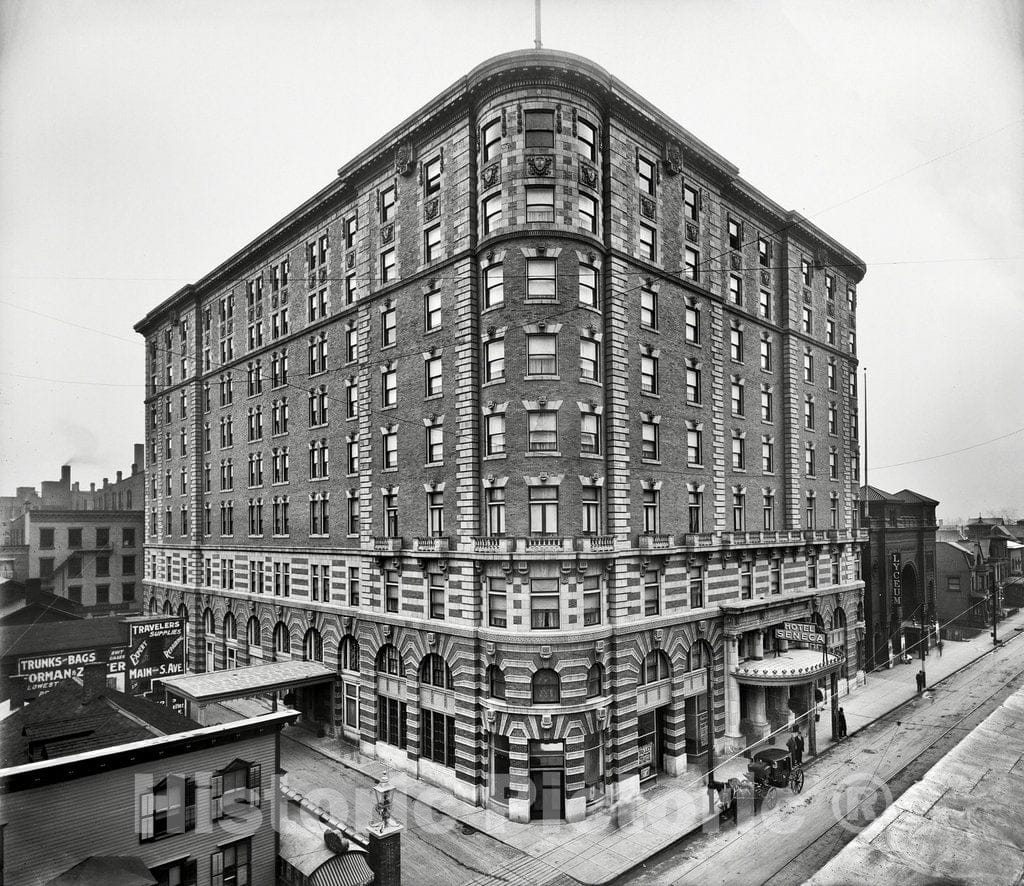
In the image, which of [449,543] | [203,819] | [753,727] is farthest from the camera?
[753,727]

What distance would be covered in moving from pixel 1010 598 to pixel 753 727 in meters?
66.1

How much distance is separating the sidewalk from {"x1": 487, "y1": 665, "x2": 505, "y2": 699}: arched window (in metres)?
4.27

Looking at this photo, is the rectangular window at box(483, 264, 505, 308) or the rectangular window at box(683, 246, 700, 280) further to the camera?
the rectangular window at box(683, 246, 700, 280)

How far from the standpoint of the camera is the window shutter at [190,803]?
16344mm

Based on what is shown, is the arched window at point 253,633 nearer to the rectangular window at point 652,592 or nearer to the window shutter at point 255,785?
the window shutter at point 255,785

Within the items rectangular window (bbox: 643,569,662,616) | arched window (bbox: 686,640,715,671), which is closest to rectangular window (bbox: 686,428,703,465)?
rectangular window (bbox: 643,569,662,616)

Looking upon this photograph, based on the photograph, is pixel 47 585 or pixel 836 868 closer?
pixel 836 868

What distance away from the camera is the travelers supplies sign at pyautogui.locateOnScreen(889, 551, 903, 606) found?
50.3 meters

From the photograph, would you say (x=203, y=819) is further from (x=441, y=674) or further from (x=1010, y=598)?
(x=1010, y=598)

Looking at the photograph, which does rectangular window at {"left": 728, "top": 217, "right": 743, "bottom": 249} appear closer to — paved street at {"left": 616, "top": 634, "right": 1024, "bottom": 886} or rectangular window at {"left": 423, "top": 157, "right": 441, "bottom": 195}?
rectangular window at {"left": 423, "top": 157, "right": 441, "bottom": 195}

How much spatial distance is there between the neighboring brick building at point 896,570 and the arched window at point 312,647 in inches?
1448

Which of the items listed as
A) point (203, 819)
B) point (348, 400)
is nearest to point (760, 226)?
point (348, 400)

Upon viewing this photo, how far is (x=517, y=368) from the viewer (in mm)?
25781

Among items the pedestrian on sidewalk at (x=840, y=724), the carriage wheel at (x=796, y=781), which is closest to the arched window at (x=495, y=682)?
the carriage wheel at (x=796, y=781)
